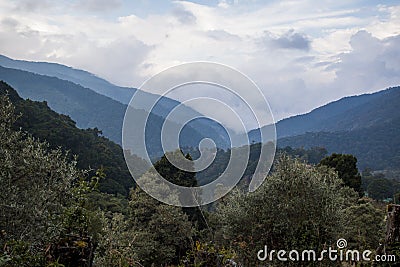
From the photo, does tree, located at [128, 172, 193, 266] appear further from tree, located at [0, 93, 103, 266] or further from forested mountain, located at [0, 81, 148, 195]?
forested mountain, located at [0, 81, 148, 195]

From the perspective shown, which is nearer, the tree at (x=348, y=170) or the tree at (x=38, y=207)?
the tree at (x=38, y=207)

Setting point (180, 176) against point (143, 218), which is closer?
point (143, 218)

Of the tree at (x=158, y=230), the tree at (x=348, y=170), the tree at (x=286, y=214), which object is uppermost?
the tree at (x=348, y=170)

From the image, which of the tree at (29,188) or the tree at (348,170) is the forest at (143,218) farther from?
the tree at (348,170)

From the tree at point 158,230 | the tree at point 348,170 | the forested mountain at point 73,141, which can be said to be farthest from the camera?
the forested mountain at point 73,141

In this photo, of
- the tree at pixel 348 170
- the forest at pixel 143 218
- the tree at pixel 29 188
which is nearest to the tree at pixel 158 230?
the forest at pixel 143 218

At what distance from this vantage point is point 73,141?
49.3 meters

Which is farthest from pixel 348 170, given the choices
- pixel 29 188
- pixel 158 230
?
pixel 29 188

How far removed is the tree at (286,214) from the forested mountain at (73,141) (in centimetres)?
3045

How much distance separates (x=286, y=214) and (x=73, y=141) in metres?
42.8

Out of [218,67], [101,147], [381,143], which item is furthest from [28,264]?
[381,143]

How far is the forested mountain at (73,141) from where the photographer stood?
43.5 meters

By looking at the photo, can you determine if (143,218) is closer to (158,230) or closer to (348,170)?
(158,230)

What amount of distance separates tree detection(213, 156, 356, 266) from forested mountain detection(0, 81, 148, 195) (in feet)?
99.9
